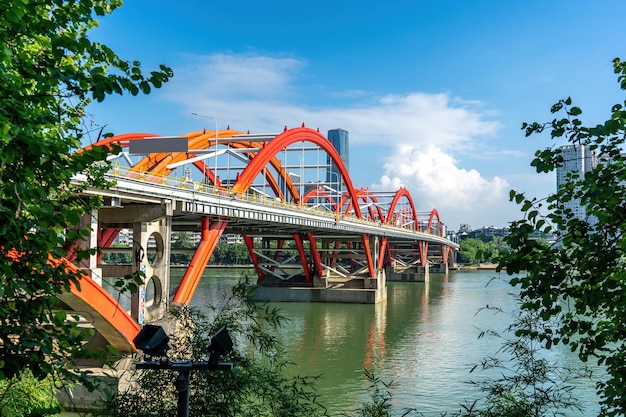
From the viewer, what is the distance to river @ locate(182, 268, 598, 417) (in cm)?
1922

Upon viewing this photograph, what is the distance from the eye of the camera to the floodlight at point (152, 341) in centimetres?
570

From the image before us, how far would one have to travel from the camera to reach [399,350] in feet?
95.0

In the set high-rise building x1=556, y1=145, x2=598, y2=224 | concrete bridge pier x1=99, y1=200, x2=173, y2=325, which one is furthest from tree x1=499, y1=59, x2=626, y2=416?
concrete bridge pier x1=99, y1=200, x2=173, y2=325

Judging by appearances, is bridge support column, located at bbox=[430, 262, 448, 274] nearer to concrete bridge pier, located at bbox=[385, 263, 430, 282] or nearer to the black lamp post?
concrete bridge pier, located at bbox=[385, 263, 430, 282]

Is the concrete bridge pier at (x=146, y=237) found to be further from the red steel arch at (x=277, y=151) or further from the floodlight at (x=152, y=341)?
the floodlight at (x=152, y=341)

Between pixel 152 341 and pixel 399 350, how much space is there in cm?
2459

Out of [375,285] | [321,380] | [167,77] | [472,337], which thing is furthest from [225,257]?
[167,77]

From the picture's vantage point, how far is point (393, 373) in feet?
76.6

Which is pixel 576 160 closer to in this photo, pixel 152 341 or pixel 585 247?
pixel 585 247

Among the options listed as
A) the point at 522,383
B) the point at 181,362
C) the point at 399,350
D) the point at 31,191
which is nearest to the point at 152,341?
the point at 181,362

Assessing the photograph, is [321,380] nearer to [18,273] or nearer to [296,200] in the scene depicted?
[18,273]

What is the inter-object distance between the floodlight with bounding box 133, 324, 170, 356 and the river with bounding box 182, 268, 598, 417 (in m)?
3.46

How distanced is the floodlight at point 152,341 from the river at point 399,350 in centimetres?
346

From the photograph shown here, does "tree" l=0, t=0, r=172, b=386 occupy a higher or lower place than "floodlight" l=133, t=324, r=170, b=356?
higher
